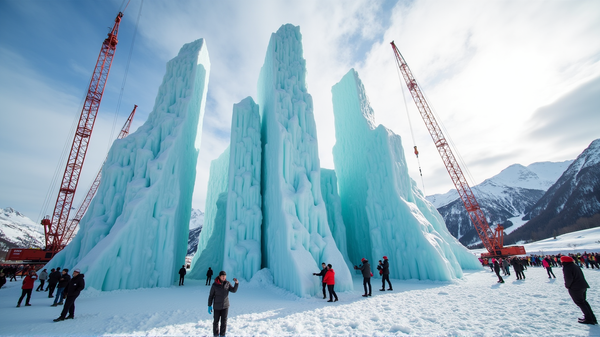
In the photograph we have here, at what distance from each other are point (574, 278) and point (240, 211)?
16.9 meters

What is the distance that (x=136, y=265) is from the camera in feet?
48.9

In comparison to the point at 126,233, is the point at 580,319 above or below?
below

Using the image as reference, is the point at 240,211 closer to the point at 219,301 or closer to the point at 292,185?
the point at 292,185

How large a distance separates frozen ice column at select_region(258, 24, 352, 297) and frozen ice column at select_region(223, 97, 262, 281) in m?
0.88

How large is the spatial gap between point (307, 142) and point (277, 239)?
790 cm

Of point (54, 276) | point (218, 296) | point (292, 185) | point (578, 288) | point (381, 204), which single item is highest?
point (292, 185)

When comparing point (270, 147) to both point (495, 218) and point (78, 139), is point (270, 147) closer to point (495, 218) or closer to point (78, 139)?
point (78, 139)

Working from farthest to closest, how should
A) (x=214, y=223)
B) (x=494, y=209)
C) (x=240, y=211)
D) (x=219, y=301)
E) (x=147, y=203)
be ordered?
(x=494, y=209) → (x=214, y=223) → (x=240, y=211) → (x=147, y=203) → (x=219, y=301)

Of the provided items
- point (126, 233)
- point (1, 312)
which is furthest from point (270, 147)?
point (1, 312)

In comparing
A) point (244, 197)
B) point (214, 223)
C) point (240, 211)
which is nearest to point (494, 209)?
point (214, 223)

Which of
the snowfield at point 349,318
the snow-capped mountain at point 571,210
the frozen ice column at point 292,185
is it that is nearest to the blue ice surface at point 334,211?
the frozen ice column at point 292,185

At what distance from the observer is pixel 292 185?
17609 millimetres

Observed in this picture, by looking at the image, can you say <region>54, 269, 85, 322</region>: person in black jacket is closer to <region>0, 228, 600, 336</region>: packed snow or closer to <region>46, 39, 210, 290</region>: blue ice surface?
<region>0, 228, 600, 336</region>: packed snow

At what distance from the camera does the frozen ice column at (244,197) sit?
Answer: 55.9 ft
